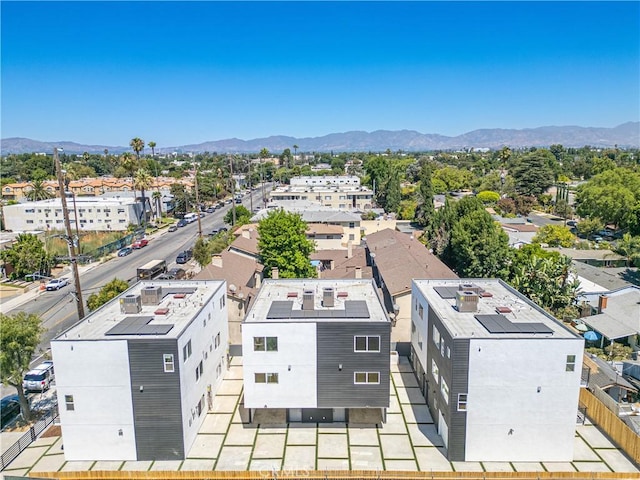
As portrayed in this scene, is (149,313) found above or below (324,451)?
above

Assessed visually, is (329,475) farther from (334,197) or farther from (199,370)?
(334,197)

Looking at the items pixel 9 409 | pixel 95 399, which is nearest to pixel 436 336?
pixel 95 399

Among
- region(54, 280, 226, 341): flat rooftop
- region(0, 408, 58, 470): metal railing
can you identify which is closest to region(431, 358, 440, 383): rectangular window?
region(54, 280, 226, 341): flat rooftop

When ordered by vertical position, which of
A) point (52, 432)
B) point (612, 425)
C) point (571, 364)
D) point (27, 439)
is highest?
point (571, 364)

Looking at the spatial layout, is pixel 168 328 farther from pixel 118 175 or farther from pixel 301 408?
pixel 118 175

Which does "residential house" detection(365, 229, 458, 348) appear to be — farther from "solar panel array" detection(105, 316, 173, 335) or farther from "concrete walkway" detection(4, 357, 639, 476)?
"solar panel array" detection(105, 316, 173, 335)

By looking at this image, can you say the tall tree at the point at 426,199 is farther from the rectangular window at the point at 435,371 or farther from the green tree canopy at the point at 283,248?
the rectangular window at the point at 435,371
